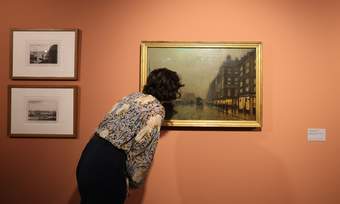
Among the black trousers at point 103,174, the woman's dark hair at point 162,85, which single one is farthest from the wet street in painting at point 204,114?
the black trousers at point 103,174

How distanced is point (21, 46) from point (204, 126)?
135cm

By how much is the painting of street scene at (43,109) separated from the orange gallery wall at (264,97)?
0.14 meters

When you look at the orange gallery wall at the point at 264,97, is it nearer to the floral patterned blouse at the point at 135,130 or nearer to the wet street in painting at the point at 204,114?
the wet street in painting at the point at 204,114

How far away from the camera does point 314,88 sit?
215 cm

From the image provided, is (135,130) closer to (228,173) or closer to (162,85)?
(162,85)

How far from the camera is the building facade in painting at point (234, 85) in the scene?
212cm

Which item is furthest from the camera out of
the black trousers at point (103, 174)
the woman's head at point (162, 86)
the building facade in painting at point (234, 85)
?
the building facade in painting at point (234, 85)

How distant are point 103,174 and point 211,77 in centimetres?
94

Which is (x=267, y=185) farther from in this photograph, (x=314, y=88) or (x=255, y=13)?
(x=255, y=13)

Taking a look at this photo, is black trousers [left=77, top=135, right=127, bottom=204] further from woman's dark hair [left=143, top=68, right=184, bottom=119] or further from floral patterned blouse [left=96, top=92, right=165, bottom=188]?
woman's dark hair [left=143, top=68, right=184, bottom=119]

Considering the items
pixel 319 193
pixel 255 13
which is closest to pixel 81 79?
pixel 255 13

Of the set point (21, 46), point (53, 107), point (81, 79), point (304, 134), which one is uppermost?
point (21, 46)

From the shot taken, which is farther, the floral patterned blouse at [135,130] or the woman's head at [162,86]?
the woman's head at [162,86]

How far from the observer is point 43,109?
218 cm
